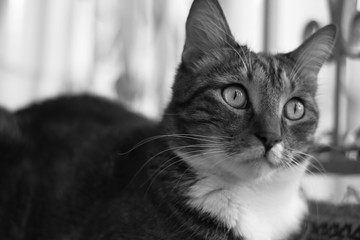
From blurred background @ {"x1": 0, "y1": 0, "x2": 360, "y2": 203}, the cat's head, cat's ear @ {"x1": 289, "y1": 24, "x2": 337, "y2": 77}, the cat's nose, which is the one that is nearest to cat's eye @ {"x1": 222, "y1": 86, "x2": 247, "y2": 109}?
the cat's head

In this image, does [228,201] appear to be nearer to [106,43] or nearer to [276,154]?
[276,154]

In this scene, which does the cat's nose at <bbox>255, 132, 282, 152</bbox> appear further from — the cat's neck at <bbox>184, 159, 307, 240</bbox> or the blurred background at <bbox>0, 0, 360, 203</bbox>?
the blurred background at <bbox>0, 0, 360, 203</bbox>

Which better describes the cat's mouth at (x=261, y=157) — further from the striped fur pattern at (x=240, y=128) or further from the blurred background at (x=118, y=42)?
the blurred background at (x=118, y=42)

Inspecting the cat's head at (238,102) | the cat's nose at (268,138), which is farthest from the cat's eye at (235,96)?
the cat's nose at (268,138)

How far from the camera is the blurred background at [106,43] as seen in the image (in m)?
1.79

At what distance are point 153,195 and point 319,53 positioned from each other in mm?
650

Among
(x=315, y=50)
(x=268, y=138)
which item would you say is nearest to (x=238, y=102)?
(x=268, y=138)

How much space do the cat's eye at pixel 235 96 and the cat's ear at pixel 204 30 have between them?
0.54 feet

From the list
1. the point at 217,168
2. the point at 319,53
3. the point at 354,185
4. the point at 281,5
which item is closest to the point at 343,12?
the point at 281,5

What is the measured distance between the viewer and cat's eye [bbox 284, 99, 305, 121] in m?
1.13

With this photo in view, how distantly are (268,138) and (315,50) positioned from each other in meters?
0.43

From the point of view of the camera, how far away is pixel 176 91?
121cm

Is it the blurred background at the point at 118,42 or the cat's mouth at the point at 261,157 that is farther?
the blurred background at the point at 118,42

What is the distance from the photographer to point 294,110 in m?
1.14
